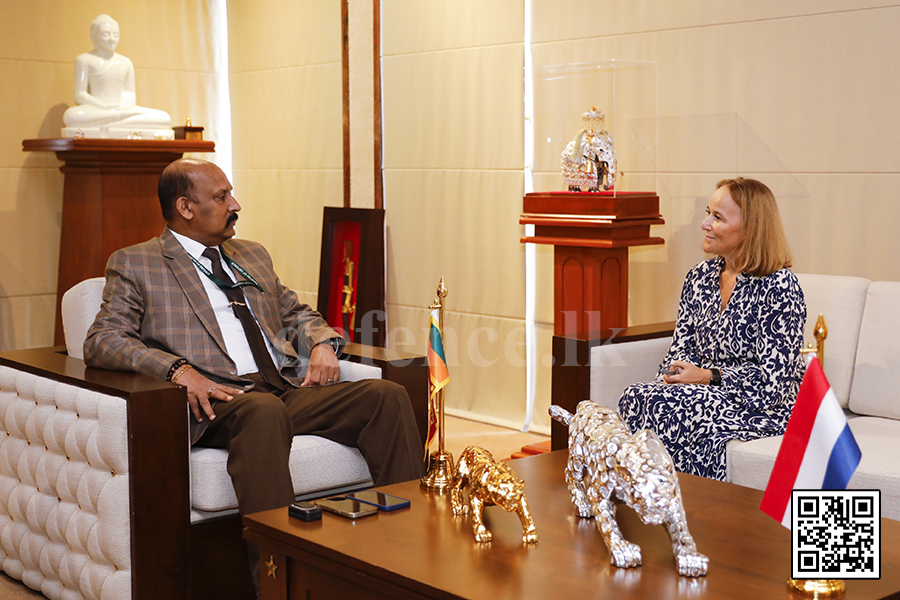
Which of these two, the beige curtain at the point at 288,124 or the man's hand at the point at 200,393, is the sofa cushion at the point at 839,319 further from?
the beige curtain at the point at 288,124

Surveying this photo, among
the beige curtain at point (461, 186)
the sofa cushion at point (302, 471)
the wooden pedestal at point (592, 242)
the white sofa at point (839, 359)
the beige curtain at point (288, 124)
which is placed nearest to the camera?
the sofa cushion at point (302, 471)

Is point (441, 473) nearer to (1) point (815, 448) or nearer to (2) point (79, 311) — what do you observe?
(1) point (815, 448)

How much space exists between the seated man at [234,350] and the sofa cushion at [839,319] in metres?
1.41

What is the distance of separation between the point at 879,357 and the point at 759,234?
539mm

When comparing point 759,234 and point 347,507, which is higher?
point 759,234

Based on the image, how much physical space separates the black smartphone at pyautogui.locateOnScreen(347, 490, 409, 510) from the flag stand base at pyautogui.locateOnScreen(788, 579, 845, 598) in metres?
0.86

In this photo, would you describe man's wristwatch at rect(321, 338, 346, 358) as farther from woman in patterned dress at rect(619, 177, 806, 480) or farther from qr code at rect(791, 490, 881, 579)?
qr code at rect(791, 490, 881, 579)

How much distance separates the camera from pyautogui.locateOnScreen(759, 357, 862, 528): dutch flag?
64.2 inches

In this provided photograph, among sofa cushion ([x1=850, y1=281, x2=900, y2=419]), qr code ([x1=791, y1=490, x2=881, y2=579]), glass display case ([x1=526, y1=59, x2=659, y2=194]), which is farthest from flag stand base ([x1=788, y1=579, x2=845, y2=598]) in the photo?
glass display case ([x1=526, y1=59, x2=659, y2=194])

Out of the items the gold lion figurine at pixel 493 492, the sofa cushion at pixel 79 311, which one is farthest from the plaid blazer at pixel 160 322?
the gold lion figurine at pixel 493 492

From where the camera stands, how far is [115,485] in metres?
2.52

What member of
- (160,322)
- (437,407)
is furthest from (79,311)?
(437,407)

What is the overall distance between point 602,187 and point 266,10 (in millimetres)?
3221

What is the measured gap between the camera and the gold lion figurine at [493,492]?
1.96 m
